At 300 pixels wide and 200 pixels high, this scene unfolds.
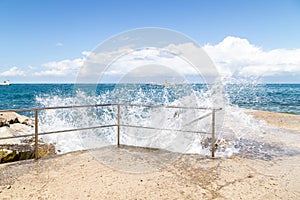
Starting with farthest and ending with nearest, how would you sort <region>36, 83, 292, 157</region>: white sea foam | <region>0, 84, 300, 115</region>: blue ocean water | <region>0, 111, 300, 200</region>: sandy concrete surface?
<region>0, 84, 300, 115</region>: blue ocean water → <region>36, 83, 292, 157</region>: white sea foam → <region>0, 111, 300, 200</region>: sandy concrete surface

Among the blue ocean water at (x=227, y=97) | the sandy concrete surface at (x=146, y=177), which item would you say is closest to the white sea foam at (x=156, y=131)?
the sandy concrete surface at (x=146, y=177)

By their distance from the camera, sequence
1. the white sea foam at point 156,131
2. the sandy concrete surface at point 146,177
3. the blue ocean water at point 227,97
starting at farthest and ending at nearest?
the blue ocean water at point 227,97 → the white sea foam at point 156,131 → the sandy concrete surface at point 146,177

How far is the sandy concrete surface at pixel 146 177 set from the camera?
2.32m

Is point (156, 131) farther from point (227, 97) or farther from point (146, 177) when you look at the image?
point (227, 97)

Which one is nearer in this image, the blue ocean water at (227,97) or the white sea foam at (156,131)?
the white sea foam at (156,131)

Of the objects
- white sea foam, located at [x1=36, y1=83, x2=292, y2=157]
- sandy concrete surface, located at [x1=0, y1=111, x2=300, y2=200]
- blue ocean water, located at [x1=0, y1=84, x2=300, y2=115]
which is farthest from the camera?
blue ocean water, located at [x1=0, y1=84, x2=300, y2=115]

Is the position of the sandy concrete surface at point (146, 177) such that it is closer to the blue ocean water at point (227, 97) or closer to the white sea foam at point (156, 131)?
the white sea foam at point (156, 131)

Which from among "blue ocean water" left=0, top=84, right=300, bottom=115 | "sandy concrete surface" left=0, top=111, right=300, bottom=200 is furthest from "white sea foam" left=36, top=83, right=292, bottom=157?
"blue ocean water" left=0, top=84, right=300, bottom=115

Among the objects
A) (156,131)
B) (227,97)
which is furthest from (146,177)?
(227,97)

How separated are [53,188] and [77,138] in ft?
13.8

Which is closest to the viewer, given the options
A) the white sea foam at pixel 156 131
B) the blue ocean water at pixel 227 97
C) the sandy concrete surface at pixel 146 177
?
the sandy concrete surface at pixel 146 177

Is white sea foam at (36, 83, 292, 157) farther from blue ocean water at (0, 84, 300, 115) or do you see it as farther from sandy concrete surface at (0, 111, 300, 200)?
blue ocean water at (0, 84, 300, 115)

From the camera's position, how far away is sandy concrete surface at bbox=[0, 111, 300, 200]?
2316 millimetres

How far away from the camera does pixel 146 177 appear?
274cm
